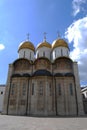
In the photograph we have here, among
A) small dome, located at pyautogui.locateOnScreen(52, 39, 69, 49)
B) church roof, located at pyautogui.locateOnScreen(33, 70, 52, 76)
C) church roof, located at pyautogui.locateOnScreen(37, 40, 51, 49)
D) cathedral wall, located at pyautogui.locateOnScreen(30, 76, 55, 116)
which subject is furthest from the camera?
church roof, located at pyautogui.locateOnScreen(37, 40, 51, 49)

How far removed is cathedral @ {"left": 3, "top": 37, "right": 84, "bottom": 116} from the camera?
20297 mm

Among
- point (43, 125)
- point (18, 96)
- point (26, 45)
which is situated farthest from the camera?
point (26, 45)

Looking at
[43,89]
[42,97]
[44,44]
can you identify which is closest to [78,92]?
[43,89]

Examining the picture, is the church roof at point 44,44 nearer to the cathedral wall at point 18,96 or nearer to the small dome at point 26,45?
the small dome at point 26,45

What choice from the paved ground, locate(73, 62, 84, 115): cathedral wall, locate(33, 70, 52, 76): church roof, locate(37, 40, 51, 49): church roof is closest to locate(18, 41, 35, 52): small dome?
locate(37, 40, 51, 49): church roof

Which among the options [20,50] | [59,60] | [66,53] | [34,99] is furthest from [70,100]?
[20,50]

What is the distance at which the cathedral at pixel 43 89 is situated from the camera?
799 inches

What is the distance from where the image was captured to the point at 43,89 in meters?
21.0

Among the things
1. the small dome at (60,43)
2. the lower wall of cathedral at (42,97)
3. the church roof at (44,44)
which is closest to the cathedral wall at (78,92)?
the lower wall of cathedral at (42,97)

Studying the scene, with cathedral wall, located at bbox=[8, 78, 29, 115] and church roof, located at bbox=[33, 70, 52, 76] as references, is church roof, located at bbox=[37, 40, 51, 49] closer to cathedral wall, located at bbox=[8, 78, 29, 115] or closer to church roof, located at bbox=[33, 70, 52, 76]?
church roof, located at bbox=[33, 70, 52, 76]

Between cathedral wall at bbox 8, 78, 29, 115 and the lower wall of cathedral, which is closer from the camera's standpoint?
the lower wall of cathedral

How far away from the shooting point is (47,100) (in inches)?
798

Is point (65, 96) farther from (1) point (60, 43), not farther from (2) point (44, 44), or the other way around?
(2) point (44, 44)

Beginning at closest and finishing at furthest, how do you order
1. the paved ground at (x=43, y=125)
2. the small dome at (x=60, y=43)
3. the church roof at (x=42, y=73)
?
the paved ground at (x=43, y=125)
the church roof at (x=42, y=73)
the small dome at (x=60, y=43)
